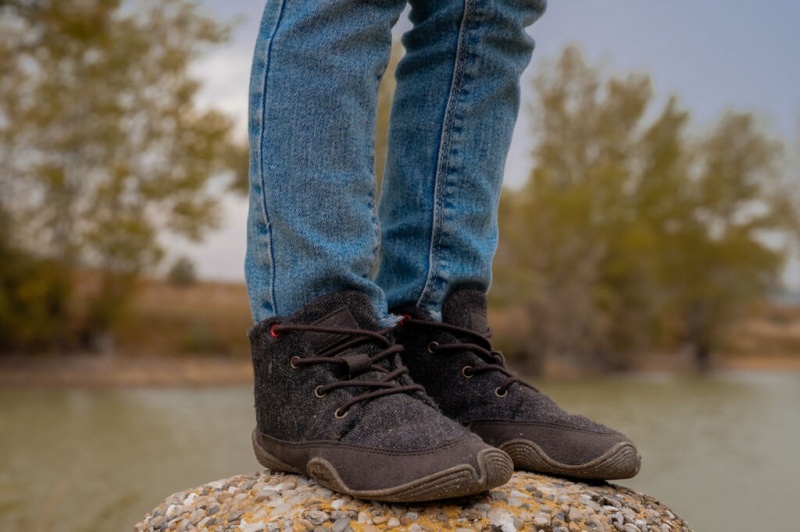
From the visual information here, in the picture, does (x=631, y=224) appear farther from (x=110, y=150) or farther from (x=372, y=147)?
(x=372, y=147)

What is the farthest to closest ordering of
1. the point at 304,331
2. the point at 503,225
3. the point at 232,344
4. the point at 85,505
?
the point at 503,225, the point at 232,344, the point at 85,505, the point at 304,331

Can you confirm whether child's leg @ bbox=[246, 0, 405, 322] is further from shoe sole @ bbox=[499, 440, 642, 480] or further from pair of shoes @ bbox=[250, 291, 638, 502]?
shoe sole @ bbox=[499, 440, 642, 480]

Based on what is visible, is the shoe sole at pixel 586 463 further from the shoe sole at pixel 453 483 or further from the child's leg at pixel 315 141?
the child's leg at pixel 315 141

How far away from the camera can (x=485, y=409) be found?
4.26 ft

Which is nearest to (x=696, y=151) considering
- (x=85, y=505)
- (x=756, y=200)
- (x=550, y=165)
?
(x=756, y=200)

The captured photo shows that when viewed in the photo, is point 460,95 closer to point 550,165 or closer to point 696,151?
point 550,165

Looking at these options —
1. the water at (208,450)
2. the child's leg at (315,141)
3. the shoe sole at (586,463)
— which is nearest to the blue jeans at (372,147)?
the child's leg at (315,141)

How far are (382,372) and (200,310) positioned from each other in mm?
13446

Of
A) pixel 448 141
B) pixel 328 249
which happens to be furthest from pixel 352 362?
pixel 448 141

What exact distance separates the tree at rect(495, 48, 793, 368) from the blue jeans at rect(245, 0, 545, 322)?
43.1 feet

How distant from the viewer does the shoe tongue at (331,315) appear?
3.77 feet

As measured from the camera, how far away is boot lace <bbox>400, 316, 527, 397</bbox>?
129 centimetres

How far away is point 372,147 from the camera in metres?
1.18

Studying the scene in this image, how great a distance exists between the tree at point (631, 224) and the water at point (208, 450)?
2.98 meters
